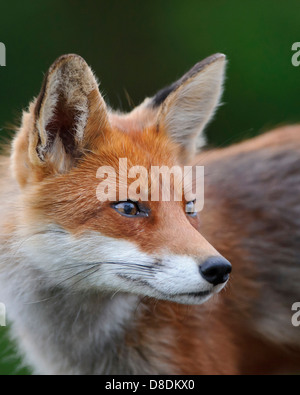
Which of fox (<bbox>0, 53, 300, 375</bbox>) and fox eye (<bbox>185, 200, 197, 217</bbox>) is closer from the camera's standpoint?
fox (<bbox>0, 53, 300, 375</bbox>)

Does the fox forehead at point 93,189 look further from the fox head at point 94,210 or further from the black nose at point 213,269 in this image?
the black nose at point 213,269

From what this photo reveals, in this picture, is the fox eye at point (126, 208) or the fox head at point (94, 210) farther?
the fox eye at point (126, 208)

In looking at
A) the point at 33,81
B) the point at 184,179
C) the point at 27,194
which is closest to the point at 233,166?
the point at 184,179

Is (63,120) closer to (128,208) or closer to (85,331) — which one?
(128,208)

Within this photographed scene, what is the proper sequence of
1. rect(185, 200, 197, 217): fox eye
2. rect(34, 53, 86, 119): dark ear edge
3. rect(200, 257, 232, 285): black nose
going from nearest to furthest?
rect(200, 257, 232, 285): black nose, rect(34, 53, 86, 119): dark ear edge, rect(185, 200, 197, 217): fox eye

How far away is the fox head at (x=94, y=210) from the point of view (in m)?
2.16

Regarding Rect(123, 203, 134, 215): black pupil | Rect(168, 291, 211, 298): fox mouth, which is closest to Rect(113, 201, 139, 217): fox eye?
Rect(123, 203, 134, 215): black pupil

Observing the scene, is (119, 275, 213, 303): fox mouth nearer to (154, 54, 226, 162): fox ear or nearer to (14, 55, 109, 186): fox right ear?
(14, 55, 109, 186): fox right ear

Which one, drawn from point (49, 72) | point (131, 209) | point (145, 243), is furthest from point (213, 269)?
point (49, 72)

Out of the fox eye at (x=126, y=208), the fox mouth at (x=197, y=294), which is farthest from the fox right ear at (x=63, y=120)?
the fox mouth at (x=197, y=294)

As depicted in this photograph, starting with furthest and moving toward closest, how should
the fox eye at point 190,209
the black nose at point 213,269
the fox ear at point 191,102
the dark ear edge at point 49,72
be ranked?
the fox ear at point 191,102, the fox eye at point 190,209, the dark ear edge at point 49,72, the black nose at point 213,269

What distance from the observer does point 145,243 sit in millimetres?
2207

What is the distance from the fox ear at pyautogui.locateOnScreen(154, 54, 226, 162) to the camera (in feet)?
8.56

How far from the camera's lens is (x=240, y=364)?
2979 mm
